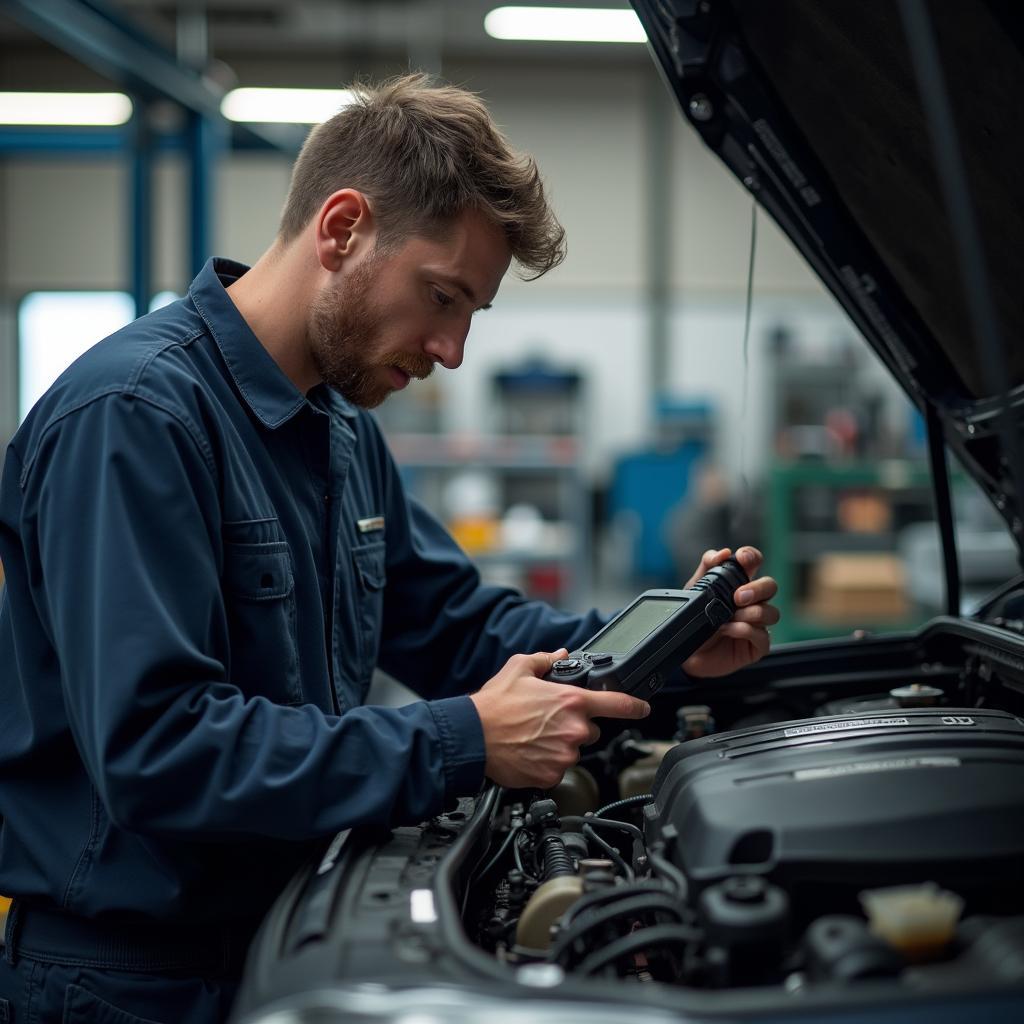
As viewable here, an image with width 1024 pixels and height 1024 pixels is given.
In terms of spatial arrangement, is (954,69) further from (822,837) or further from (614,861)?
(614,861)

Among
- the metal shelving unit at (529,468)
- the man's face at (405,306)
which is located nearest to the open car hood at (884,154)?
the man's face at (405,306)

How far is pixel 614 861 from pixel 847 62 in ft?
3.08

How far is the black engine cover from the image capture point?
0.96 m

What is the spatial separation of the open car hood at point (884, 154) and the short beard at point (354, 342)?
0.48 m

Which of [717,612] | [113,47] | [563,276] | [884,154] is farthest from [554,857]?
[563,276]

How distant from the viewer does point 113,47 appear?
364 centimetres

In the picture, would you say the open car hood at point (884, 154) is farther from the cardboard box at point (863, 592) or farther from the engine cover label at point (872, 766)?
the cardboard box at point (863, 592)

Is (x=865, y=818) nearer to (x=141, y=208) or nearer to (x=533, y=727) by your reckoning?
(x=533, y=727)

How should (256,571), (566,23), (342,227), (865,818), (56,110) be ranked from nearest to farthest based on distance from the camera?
(865,818) < (256,571) < (342,227) < (566,23) < (56,110)

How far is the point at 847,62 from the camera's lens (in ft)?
4.30

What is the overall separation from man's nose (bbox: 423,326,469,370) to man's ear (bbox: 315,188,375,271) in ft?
0.44

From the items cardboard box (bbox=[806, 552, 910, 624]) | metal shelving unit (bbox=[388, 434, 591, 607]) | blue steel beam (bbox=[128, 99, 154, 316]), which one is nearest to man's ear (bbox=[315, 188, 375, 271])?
blue steel beam (bbox=[128, 99, 154, 316])

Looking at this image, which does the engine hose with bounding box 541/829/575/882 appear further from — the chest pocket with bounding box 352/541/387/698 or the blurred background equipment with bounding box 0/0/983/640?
the blurred background equipment with bounding box 0/0/983/640

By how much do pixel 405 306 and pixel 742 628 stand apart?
59cm
